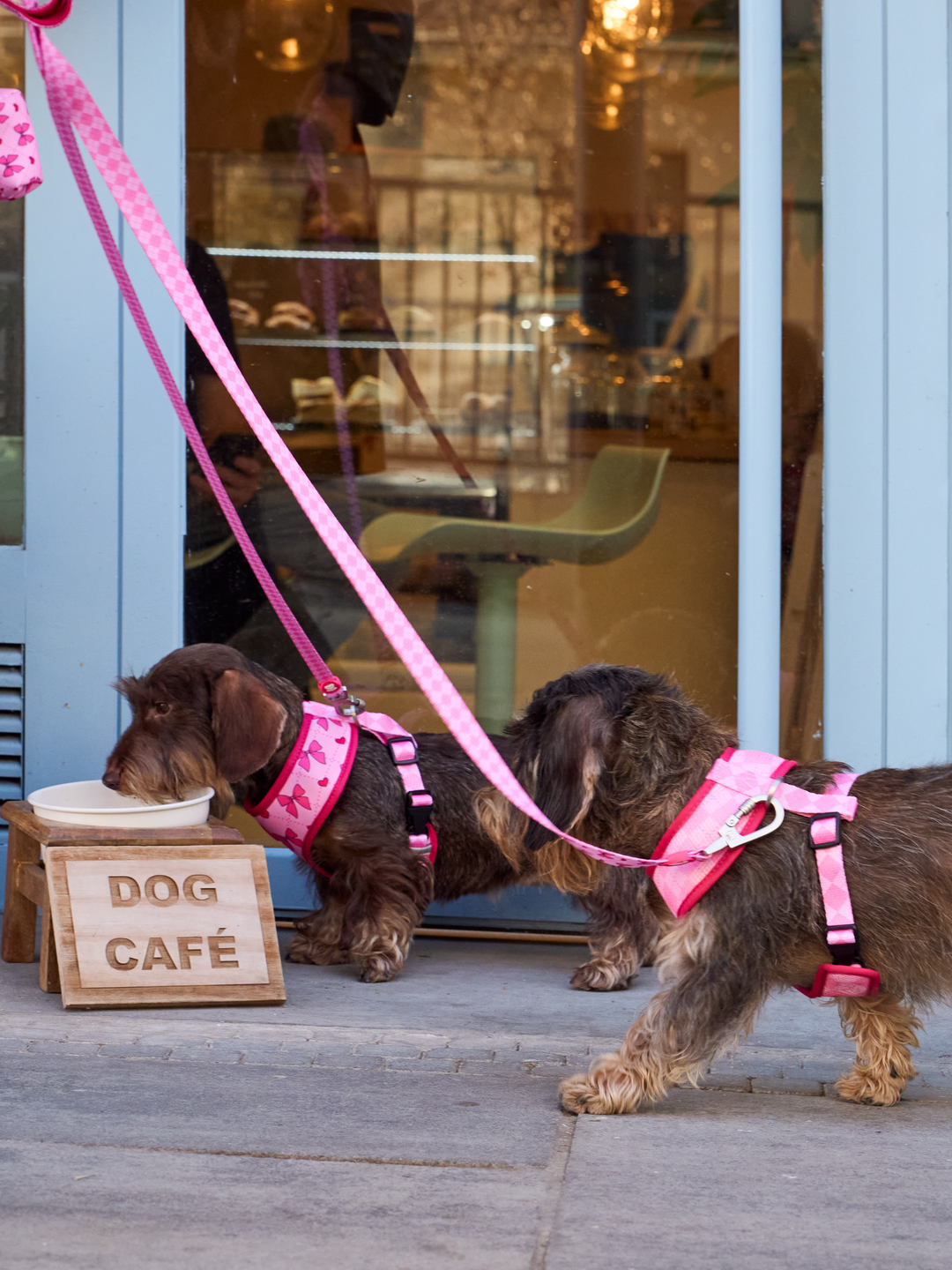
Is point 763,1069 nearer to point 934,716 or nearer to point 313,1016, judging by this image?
point 313,1016

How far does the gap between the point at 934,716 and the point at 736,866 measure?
1742 mm

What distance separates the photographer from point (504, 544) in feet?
17.3

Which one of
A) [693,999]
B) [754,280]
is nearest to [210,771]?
[693,999]

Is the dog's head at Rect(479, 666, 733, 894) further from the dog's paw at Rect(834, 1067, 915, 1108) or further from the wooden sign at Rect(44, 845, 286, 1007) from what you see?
the wooden sign at Rect(44, 845, 286, 1007)

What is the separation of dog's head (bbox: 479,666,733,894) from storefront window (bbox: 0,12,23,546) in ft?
7.92

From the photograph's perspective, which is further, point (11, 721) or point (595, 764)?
point (11, 721)

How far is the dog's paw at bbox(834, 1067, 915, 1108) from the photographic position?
321cm

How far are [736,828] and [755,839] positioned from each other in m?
0.06

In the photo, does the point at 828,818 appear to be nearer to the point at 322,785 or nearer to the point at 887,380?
the point at 322,785

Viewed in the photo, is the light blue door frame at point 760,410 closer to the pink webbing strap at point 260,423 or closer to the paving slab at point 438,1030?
the paving slab at point 438,1030

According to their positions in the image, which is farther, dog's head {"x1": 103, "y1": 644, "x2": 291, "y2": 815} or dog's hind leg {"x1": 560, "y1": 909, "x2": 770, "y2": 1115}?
dog's head {"x1": 103, "y1": 644, "x2": 291, "y2": 815}

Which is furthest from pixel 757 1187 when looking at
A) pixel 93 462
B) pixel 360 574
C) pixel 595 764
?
pixel 93 462

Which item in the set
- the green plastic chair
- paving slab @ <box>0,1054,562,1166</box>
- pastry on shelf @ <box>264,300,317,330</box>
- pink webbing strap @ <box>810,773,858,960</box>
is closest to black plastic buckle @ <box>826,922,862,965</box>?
pink webbing strap @ <box>810,773,858,960</box>

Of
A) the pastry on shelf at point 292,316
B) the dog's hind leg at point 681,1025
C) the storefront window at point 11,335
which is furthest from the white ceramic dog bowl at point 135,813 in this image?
the pastry on shelf at point 292,316
